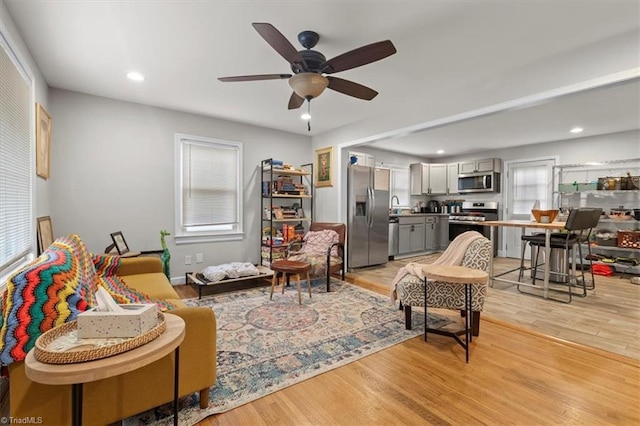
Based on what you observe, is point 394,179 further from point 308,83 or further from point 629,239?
point 308,83

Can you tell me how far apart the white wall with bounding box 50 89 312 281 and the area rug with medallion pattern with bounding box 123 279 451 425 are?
1293 mm

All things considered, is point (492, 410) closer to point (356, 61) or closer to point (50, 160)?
point (356, 61)

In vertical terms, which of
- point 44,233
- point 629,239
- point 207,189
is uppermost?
point 207,189

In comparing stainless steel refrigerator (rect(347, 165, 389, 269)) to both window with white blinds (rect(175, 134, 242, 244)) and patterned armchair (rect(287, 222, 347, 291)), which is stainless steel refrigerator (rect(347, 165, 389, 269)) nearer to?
patterned armchair (rect(287, 222, 347, 291))

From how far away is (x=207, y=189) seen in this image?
14.9 feet

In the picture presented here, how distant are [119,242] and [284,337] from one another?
8.03 ft

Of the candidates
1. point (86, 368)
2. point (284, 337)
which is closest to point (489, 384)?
point (284, 337)

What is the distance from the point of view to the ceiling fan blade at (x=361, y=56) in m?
1.88

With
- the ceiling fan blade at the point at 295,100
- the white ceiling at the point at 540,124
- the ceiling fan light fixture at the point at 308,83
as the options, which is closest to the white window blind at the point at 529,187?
the white ceiling at the point at 540,124

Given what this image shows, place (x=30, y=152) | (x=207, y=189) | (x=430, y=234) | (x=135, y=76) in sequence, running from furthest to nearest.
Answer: (x=430, y=234) → (x=207, y=189) → (x=135, y=76) → (x=30, y=152)

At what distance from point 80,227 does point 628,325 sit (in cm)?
597

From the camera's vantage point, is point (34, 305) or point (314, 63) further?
point (314, 63)

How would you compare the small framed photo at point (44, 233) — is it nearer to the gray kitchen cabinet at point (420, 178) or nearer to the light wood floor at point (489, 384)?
the light wood floor at point (489, 384)

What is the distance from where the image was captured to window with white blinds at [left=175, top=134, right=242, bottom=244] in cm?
431
